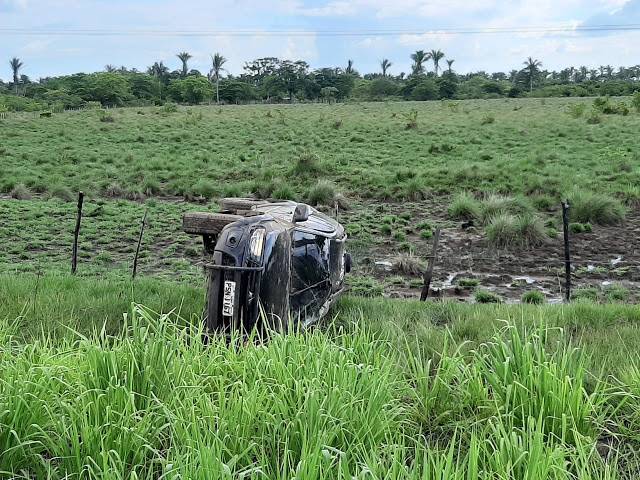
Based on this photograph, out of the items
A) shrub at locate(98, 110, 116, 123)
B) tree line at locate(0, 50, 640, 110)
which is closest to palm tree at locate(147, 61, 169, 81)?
tree line at locate(0, 50, 640, 110)

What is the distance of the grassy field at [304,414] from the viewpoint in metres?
2.79

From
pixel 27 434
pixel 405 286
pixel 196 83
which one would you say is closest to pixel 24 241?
pixel 405 286

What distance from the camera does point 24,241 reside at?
12570 mm

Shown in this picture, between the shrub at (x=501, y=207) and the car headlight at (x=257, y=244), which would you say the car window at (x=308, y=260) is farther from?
the shrub at (x=501, y=207)

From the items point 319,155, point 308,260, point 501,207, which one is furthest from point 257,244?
point 319,155

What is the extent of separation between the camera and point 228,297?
4.64 m

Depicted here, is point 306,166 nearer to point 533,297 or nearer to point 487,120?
point 533,297

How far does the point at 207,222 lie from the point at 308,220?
1.04 meters

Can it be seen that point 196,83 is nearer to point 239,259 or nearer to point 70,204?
point 70,204

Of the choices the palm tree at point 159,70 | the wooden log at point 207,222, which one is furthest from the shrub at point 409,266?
the palm tree at point 159,70

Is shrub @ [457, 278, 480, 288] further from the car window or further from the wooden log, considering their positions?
the wooden log

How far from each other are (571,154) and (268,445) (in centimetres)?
2197

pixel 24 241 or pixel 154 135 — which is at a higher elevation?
pixel 154 135

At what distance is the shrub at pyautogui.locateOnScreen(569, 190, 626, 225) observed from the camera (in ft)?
44.1
